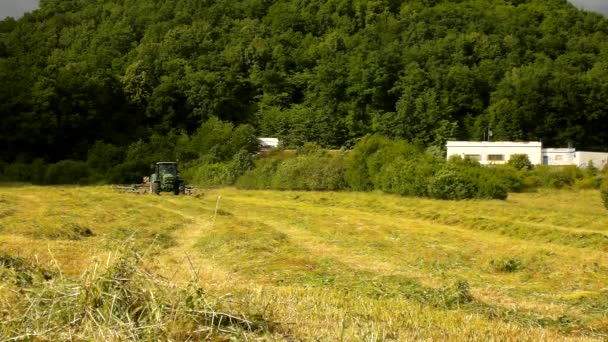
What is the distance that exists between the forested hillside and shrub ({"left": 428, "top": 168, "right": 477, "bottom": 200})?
40.8 meters

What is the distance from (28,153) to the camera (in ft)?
196

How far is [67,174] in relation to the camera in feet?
159

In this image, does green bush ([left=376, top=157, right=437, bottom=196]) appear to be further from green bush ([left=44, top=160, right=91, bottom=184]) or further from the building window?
the building window

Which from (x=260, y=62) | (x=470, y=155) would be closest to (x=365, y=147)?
(x=470, y=155)

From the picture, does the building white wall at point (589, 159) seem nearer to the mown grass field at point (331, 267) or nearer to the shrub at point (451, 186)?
the shrub at point (451, 186)

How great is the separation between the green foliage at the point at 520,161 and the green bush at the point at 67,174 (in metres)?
36.6

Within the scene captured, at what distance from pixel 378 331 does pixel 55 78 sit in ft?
220

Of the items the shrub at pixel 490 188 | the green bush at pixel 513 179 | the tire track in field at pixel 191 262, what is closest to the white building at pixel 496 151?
the green bush at pixel 513 179

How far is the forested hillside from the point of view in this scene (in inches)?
2685

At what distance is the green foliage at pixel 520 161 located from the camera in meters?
55.3

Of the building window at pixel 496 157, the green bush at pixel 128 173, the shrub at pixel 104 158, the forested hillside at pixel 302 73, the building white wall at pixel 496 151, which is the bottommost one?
the green bush at pixel 128 173

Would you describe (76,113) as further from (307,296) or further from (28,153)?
(307,296)

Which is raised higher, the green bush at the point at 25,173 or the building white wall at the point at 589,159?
the building white wall at the point at 589,159

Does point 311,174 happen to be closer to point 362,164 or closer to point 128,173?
point 362,164
